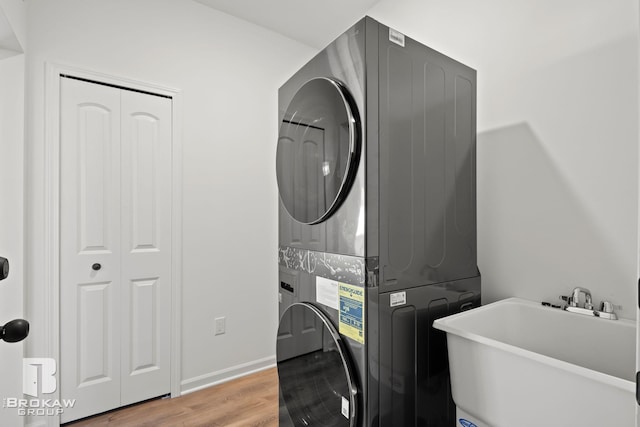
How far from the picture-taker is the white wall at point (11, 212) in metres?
1.63

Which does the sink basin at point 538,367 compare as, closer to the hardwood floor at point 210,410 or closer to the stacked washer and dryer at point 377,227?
the stacked washer and dryer at point 377,227

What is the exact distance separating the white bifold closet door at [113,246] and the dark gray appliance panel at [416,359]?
169 centimetres

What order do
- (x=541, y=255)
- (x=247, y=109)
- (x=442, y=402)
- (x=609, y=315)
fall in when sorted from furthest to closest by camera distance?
1. (x=247, y=109)
2. (x=541, y=255)
3. (x=442, y=402)
4. (x=609, y=315)

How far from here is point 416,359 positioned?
1.23m

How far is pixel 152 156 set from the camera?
2.20 meters

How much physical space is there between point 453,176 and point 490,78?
0.68 meters

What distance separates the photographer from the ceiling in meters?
2.38

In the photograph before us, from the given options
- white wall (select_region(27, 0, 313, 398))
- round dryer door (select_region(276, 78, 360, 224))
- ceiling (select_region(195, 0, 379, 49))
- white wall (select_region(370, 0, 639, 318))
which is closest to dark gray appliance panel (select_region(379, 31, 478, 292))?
round dryer door (select_region(276, 78, 360, 224))

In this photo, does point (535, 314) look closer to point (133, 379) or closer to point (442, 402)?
point (442, 402)

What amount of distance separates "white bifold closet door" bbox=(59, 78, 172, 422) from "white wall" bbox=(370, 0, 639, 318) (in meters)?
2.00

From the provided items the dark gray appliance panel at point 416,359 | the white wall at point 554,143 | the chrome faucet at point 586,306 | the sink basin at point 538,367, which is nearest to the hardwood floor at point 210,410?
the dark gray appliance panel at point 416,359

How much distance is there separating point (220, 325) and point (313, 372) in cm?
133

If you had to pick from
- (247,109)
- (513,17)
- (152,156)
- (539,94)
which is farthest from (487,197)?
(152,156)

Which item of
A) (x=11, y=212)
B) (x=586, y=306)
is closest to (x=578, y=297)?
(x=586, y=306)
